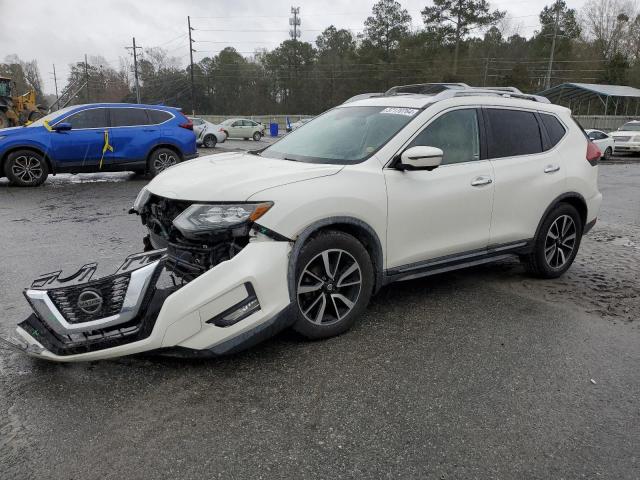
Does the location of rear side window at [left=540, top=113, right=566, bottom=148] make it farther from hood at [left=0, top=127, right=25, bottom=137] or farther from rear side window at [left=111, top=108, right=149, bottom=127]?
hood at [left=0, top=127, right=25, bottom=137]

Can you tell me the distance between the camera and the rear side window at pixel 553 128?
4.94 metres

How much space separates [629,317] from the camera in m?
4.27

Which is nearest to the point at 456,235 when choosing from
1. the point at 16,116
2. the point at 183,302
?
the point at 183,302

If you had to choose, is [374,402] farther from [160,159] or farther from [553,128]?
[160,159]

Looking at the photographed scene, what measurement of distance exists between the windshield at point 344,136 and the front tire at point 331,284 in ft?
2.40

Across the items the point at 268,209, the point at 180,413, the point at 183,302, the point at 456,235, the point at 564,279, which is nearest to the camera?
the point at 180,413

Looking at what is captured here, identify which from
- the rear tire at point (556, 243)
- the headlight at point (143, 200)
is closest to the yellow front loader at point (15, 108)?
the headlight at point (143, 200)

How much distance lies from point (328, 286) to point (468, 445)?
1398 mm

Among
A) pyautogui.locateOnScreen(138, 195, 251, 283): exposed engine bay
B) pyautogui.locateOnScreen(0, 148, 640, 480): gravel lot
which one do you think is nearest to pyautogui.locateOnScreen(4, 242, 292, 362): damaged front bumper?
pyautogui.locateOnScreen(138, 195, 251, 283): exposed engine bay

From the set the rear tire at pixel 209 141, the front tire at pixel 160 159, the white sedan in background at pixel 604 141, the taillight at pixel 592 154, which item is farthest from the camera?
the rear tire at pixel 209 141

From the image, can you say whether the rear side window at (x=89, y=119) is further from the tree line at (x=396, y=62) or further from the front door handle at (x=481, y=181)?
the tree line at (x=396, y=62)

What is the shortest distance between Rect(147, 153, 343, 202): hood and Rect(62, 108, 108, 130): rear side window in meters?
7.92

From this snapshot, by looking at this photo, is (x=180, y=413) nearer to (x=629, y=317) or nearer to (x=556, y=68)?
(x=629, y=317)

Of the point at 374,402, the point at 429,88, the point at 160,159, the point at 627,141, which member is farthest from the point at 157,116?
the point at 627,141
